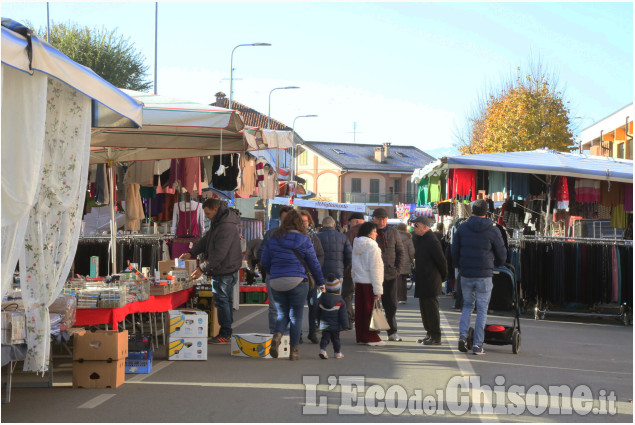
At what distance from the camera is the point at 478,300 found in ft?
37.8

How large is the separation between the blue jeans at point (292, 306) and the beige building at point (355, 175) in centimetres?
7563

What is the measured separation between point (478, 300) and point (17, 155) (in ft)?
22.3

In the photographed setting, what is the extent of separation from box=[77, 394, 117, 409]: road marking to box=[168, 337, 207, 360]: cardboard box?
236 cm

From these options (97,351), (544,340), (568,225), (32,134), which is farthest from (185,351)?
(568,225)

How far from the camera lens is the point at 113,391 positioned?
8430 millimetres

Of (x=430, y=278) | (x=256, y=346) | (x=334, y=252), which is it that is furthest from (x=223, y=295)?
(x=430, y=278)

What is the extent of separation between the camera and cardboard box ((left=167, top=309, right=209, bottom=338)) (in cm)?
1056

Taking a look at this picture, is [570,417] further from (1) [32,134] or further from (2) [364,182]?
(2) [364,182]

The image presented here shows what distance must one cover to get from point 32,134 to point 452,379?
5.14m

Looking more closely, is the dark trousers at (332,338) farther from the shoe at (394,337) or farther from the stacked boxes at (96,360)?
the stacked boxes at (96,360)

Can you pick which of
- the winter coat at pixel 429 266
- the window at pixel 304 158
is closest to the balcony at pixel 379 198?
the window at pixel 304 158

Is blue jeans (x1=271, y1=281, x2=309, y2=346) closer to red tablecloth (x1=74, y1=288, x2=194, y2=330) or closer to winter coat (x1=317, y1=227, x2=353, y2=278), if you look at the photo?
red tablecloth (x1=74, y1=288, x2=194, y2=330)

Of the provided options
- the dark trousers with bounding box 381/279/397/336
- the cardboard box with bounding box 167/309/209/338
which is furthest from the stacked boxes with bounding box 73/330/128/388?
the dark trousers with bounding box 381/279/397/336

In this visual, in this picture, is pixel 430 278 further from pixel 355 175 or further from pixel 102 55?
pixel 355 175
